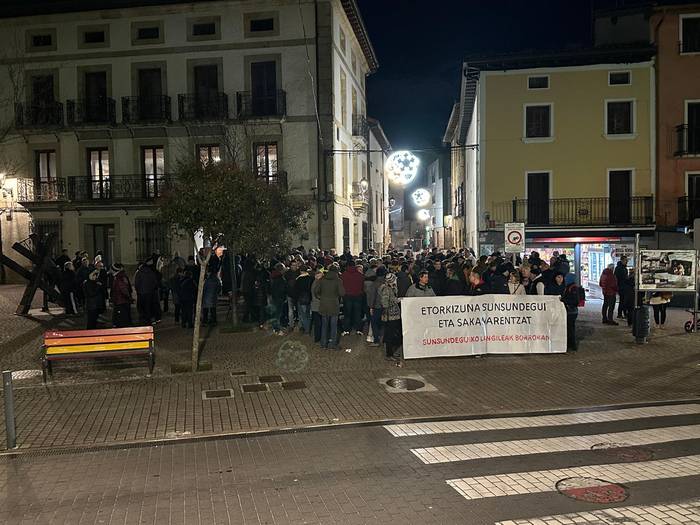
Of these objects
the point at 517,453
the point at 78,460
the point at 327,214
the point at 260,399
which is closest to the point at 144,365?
the point at 260,399

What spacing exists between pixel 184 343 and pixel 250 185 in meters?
4.23

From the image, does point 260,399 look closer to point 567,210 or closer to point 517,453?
point 517,453

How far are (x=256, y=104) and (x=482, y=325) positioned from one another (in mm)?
19180

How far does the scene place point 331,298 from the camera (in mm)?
12648

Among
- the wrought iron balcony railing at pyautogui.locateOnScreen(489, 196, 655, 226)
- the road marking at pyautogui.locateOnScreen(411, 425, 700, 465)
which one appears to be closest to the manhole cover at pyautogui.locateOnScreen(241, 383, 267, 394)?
the road marking at pyautogui.locateOnScreen(411, 425, 700, 465)

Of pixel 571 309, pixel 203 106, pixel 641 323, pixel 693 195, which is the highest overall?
pixel 203 106

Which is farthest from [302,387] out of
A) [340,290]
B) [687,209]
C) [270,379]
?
[687,209]

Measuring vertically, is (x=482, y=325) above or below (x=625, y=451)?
above

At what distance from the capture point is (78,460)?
6.93m

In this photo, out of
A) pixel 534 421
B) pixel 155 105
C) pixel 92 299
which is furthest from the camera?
pixel 155 105

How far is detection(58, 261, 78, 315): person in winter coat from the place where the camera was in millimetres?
17109

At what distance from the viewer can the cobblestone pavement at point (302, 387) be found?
8.25 metres

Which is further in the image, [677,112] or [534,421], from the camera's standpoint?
[677,112]

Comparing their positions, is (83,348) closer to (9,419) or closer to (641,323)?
(9,419)
